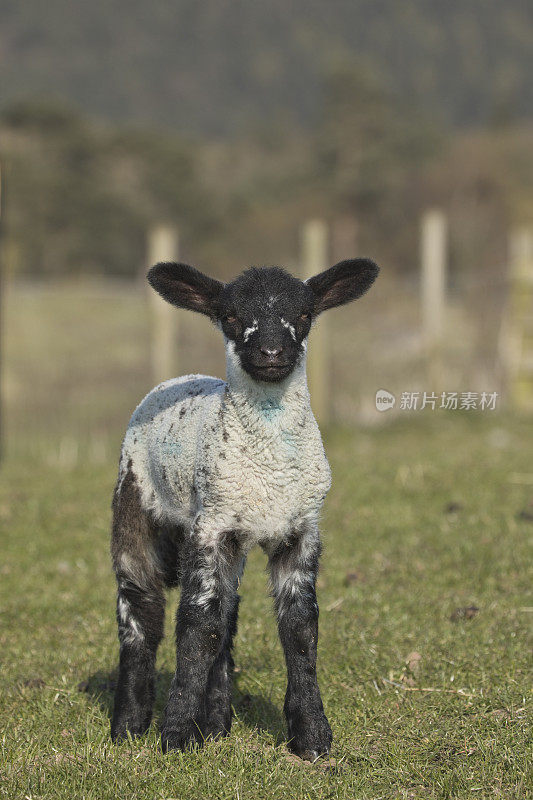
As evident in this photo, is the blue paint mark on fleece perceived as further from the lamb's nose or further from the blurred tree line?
the blurred tree line

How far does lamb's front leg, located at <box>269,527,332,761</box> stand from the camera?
493 centimetres

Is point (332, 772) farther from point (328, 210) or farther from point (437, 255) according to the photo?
point (328, 210)

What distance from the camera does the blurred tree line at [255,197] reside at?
185 feet

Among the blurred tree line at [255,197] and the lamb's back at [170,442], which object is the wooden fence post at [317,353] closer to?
the lamb's back at [170,442]

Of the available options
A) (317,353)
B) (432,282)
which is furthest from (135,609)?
(432,282)

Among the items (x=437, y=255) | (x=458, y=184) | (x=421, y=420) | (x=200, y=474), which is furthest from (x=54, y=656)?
(x=458, y=184)

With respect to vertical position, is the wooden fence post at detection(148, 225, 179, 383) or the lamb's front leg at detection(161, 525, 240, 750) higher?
the wooden fence post at detection(148, 225, 179, 383)

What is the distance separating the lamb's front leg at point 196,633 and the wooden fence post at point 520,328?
45.0ft

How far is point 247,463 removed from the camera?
4.95m

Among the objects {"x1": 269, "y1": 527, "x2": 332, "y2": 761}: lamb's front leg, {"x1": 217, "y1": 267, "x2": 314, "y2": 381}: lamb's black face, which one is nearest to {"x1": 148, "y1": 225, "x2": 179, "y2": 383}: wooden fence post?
{"x1": 217, "y1": 267, "x2": 314, "y2": 381}: lamb's black face

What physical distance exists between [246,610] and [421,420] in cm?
916

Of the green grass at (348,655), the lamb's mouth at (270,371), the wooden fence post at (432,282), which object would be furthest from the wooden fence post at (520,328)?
the lamb's mouth at (270,371)

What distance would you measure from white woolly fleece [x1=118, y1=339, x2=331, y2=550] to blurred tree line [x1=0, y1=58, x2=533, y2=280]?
45.4m

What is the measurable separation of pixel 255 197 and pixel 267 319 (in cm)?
7691
